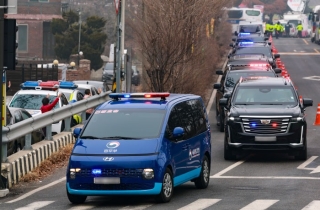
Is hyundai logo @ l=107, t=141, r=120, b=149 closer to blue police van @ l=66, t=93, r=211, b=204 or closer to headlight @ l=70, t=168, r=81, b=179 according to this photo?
blue police van @ l=66, t=93, r=211, b=204

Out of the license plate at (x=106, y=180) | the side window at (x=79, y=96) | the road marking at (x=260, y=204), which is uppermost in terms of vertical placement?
the license plate at (x=106, y=180)

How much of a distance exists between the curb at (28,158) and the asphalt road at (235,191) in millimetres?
281

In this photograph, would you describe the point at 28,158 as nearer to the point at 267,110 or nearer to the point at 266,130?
the point at 266,130

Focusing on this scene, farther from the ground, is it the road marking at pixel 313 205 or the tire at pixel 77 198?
the road marking at pixel 313 205

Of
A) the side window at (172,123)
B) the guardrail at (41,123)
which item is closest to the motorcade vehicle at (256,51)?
the guardrail at (41,123)

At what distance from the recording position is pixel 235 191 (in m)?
15.5

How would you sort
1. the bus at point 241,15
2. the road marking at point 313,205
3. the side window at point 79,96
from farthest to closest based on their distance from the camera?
1. the bus at point 241,15
2. the side window at point 79,96
3. the road marking at point 313,205

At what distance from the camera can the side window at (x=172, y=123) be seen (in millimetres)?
14402

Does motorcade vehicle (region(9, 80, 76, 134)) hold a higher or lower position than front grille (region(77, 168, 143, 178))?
lower

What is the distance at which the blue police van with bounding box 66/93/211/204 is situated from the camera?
1360cm

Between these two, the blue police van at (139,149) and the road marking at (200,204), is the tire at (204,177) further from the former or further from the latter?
the road marking at (200,204)

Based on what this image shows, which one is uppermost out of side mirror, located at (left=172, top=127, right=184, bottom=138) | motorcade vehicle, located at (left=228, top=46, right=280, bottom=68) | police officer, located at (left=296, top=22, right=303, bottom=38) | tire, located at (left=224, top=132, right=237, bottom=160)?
side mirror, located at (left=172, top=127, right=184, bottom=138)

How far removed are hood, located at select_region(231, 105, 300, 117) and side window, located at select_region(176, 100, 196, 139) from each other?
13.5 feet

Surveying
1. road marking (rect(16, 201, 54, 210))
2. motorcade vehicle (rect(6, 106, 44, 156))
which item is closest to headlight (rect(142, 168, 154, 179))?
road marking (rect(16, 201, 54, 210))
